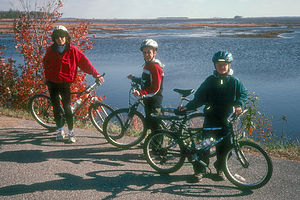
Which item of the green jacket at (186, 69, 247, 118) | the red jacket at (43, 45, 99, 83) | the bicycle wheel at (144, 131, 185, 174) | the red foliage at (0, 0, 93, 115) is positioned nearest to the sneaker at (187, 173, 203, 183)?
the bicycle wheel at (144, 131, 185, 174)

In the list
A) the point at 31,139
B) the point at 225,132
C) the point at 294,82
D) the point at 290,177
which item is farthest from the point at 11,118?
the point at 294,82

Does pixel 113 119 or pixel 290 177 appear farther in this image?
pixel 113 119

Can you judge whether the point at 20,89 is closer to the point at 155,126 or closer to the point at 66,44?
the point at 66,44

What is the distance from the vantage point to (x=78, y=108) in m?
6.04

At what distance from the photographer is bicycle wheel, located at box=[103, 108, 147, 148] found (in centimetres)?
533

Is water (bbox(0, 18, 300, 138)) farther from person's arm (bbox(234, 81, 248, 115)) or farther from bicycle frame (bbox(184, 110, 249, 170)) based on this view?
person's arm (bbox(234, 81, 248, 115))

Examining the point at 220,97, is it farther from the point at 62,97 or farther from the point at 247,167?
the point at 62,97

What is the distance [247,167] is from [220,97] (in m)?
1.10

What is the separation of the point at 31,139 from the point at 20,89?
4839 millimetres

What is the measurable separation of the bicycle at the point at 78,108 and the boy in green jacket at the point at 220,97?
218cm

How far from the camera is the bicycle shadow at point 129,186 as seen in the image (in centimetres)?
383

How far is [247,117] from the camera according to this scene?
841 cm

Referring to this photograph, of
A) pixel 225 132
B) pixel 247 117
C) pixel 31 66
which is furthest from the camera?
pixel 31 66

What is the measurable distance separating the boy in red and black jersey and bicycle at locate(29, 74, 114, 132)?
1101 mm
